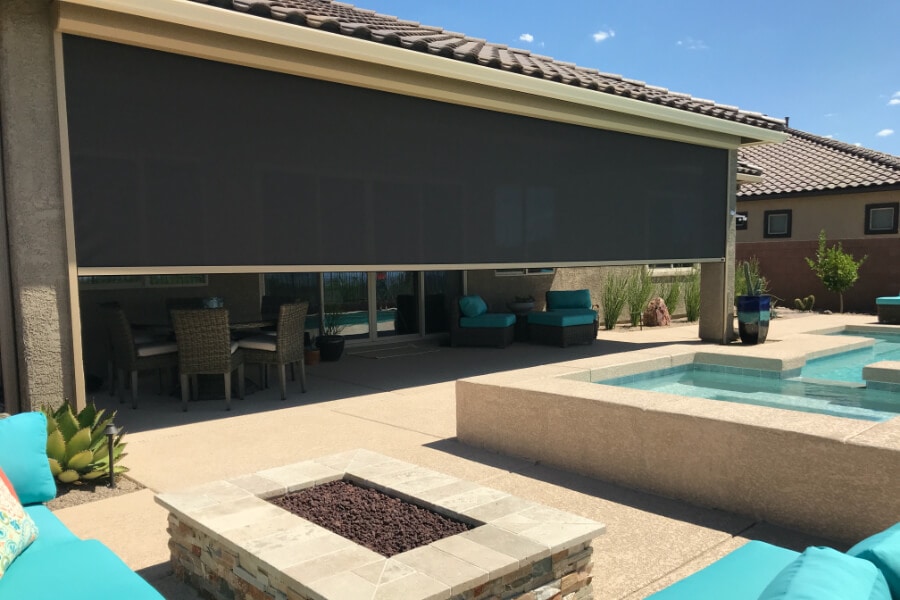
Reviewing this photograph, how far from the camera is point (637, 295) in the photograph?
49.5 ft

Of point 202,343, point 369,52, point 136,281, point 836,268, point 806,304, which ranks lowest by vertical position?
point 806,304

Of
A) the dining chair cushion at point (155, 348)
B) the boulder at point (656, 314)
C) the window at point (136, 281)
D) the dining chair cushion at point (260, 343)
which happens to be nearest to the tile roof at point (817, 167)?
the boulder at point (656, 314)

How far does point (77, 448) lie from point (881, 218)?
20688mm

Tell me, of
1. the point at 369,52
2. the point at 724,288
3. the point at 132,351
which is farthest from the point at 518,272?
the point at 132,351

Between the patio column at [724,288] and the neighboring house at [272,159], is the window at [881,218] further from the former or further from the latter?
the neighboring house at [272,159]

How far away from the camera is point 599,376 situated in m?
7.07

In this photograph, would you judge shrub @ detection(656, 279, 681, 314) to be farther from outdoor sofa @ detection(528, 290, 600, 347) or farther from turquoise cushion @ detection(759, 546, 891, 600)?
turquoise cushion @ detection(759, 546, 891, 600)

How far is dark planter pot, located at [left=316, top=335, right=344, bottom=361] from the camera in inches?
417

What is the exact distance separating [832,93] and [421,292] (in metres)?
27.2

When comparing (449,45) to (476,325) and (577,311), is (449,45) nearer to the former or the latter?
(476,325)

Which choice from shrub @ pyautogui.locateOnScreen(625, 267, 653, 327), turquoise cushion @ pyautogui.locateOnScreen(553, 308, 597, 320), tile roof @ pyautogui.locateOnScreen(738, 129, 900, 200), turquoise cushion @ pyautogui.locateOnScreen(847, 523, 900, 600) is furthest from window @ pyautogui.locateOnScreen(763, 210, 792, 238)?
turquoise cushion @ pyautogui.locateOnScreen(847, 523, 900, 600)

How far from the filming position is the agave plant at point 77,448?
4.72 meters

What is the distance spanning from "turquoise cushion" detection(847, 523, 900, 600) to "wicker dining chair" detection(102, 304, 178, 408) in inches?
272

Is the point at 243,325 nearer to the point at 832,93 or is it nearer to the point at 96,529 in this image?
the point at 96,529
